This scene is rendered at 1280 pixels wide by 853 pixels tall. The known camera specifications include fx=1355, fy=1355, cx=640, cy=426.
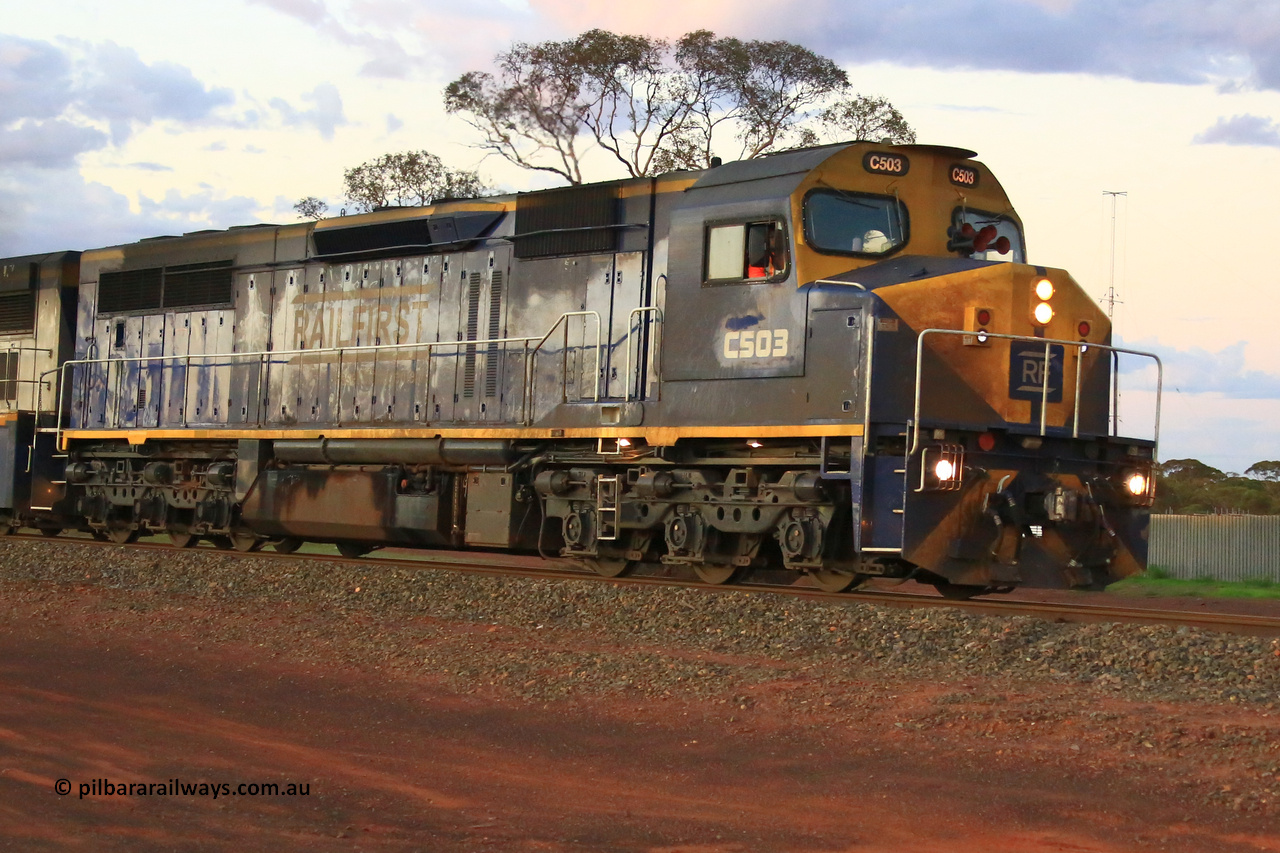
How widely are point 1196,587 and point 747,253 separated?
59.8ft

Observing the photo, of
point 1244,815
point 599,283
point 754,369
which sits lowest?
point 1244,815

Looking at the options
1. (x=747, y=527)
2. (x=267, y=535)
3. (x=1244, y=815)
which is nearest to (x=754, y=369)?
(x=747, y=527)

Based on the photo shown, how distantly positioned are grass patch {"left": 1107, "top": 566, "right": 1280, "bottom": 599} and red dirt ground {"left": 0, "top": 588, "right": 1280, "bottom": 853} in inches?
711

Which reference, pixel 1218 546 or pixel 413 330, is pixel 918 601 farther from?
pixel 1218 546

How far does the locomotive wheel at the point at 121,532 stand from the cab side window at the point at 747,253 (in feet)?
33.1

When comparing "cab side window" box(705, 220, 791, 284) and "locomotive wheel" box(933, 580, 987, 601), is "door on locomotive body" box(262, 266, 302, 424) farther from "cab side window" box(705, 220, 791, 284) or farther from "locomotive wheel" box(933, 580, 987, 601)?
"locomotive wheel" box(933, 580, 987, 601)

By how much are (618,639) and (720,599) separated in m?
1.28

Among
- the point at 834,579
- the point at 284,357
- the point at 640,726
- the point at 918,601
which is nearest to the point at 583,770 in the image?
the point at 640,726

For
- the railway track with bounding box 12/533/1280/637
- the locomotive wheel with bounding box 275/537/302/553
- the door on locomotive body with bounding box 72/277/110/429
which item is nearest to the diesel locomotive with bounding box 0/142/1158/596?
the railway track with bounding box 12/533/1280/637

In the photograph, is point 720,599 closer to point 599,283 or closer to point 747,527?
point 747,527

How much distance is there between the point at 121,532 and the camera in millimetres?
18422

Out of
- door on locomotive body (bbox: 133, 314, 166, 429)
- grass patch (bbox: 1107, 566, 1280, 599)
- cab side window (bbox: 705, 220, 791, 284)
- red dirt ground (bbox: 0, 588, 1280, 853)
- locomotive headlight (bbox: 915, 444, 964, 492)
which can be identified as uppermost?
cab side window (bbox: 705, 220, 791, 284)

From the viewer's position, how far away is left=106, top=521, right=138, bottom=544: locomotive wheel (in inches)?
718

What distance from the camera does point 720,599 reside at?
1070cm
